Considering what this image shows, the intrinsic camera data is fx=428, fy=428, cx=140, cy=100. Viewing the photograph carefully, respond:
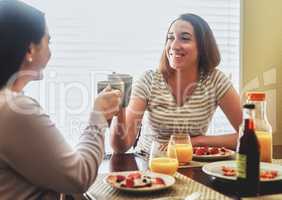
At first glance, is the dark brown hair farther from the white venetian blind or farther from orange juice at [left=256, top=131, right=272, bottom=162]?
the white venetian blind

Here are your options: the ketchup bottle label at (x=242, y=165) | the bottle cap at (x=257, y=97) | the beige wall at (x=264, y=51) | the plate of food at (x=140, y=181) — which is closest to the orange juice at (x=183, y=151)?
the plate of food at (x=140, y=181)

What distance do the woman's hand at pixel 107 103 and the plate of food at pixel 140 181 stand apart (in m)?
0.19

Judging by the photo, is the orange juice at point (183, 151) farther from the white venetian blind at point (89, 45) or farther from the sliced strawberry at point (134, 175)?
the white venetian blind at point (89, 45)

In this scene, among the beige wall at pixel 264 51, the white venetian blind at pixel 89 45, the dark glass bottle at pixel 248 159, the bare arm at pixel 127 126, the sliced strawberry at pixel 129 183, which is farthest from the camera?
the beige wall at pixel 264 51

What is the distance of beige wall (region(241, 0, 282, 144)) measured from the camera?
298 centimetres

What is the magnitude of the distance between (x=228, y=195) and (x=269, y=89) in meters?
1.94

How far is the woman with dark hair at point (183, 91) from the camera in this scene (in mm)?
2135

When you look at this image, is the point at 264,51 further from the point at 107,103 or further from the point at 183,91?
the point at 107,103

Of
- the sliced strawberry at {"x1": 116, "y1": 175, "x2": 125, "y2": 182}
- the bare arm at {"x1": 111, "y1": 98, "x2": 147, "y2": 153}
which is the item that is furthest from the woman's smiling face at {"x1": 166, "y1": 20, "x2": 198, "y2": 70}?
the sliced strawberry at {"x1": 116, "y1": 175, "x2": 125, "y2": 182}

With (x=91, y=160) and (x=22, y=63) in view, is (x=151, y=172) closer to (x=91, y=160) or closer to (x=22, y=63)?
(x=91, y=160)

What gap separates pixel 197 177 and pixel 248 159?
0.31 meters

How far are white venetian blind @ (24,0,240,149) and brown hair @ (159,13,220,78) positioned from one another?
477mm

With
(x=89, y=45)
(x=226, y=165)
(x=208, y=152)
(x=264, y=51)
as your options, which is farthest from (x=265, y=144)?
(x=264, y=51)

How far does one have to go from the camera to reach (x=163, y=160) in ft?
4.68
